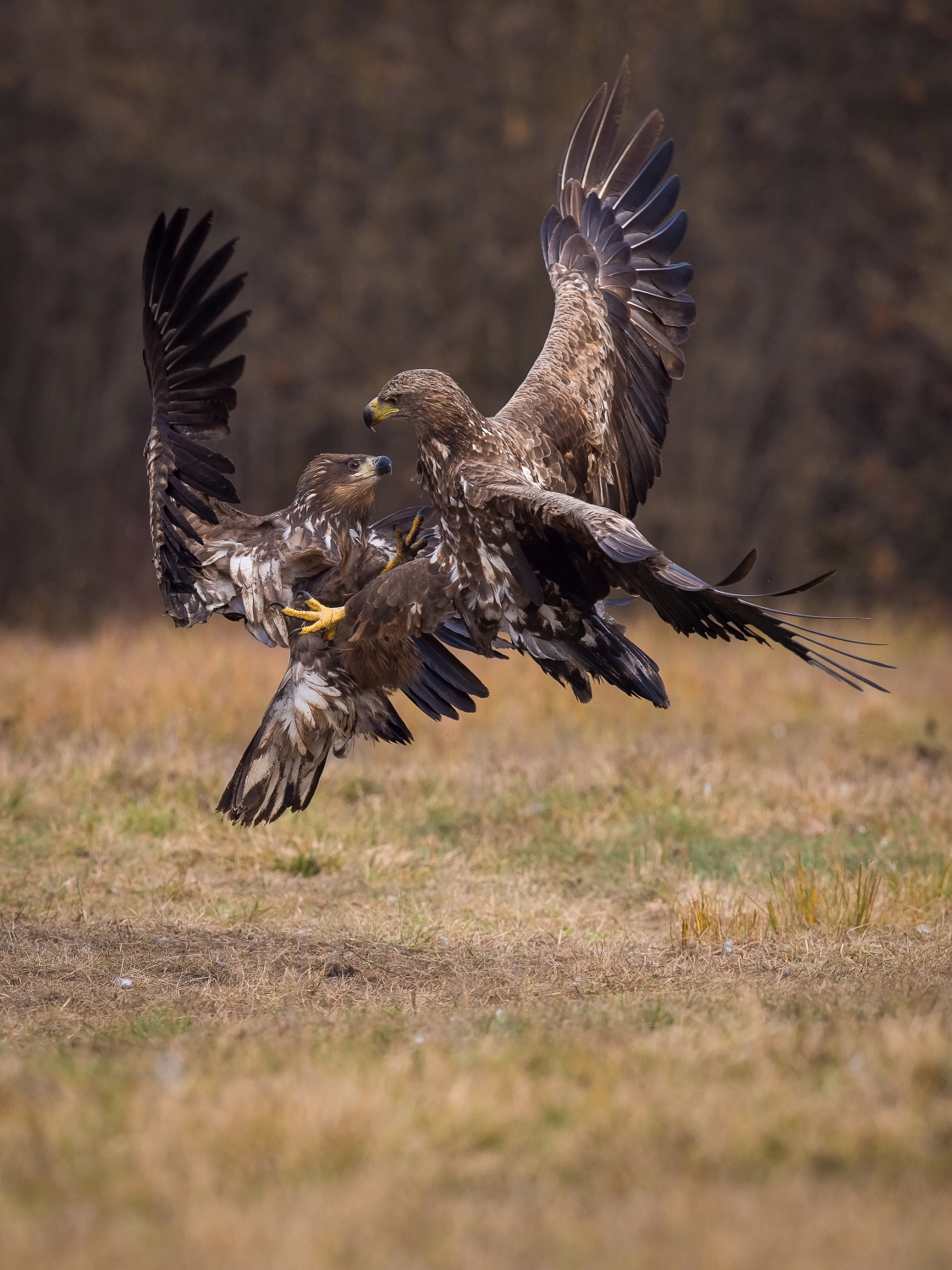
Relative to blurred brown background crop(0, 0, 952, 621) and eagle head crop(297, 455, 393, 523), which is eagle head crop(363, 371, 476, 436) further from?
blurred brown background crop(0, 0, 952, 621)

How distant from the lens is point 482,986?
4.42 meters

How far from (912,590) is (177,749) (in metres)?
9.40

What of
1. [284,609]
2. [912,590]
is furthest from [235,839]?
[912,590]

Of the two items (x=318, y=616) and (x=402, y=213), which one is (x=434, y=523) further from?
(x=402, y=213)

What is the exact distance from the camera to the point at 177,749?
786 centimetres

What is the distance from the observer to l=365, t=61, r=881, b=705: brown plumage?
14.6 feet

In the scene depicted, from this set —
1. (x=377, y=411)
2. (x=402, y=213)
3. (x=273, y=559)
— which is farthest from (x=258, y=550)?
(x=402, y=213)

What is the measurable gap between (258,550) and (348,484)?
1.30 ft

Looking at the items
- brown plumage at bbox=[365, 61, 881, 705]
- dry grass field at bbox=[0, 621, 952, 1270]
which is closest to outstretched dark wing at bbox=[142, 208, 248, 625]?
brown plumage at bbox=[365, 61, 881, 705]

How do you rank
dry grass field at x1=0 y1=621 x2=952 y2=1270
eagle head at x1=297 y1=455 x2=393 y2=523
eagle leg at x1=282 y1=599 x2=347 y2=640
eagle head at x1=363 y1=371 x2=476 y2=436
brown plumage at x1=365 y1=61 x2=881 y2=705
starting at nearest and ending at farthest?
dry grass field at x1=0 y1=621 x2=952 y2=1270, brown plumage at x1=365 y1=61 x2=881 y2=705, eagle head at x1=363 y1=371 x2=476 y2=436, eagle leg at x1=282 y1=599 x2=347 y2=640, eagle head at x1=297 y1=455 x2=393 y2=523

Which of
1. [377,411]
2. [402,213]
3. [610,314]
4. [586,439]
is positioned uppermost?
[402,213]

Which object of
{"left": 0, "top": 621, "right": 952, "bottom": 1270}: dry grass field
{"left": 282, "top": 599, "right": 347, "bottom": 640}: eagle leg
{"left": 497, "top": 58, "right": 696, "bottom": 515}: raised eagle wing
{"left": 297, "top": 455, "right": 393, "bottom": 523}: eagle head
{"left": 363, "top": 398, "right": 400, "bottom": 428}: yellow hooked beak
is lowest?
{"left": 0, "top": 621, "right": 952, "bottom": 1270}: dry grass field

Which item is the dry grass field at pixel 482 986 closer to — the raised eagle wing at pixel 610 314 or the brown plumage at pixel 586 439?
the brown plumage at pixel 586 439

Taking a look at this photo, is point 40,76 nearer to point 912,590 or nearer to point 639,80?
point 639,80
